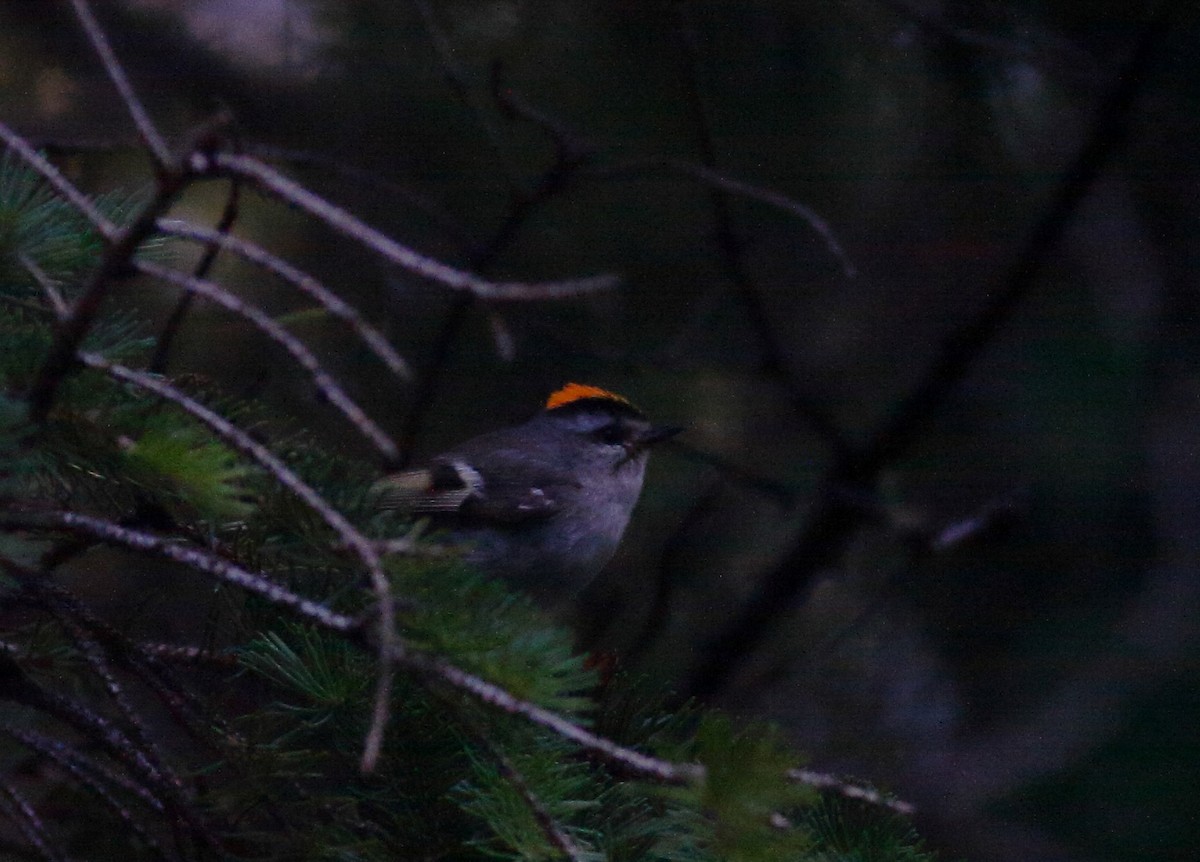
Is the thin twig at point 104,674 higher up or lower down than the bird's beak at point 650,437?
higher up

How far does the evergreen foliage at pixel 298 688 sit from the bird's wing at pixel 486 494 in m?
0.74

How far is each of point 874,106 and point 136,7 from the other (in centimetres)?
139

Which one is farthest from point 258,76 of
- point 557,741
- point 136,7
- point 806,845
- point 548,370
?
point 806,845

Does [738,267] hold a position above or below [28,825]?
above

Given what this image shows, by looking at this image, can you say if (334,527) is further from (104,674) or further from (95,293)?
(104,674)

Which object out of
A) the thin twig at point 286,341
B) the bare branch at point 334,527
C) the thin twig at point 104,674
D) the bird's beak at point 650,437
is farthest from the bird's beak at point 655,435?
the thin twig at point 286,341

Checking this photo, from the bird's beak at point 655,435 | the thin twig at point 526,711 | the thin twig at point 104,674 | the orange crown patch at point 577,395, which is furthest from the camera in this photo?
the orange crown patch at point 577,395

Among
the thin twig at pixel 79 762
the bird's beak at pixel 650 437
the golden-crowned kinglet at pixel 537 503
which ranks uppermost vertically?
the thin twig at pixel 79 762

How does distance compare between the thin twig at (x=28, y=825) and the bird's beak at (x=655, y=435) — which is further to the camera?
the bird's beak at (x=655, y=435)

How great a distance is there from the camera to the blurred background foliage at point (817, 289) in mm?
2195

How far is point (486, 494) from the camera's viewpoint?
2.00 m

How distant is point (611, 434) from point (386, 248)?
1705 millimetres

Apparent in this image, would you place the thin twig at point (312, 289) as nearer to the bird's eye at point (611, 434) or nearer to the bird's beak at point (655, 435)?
the bird's beak at point (655, 435)

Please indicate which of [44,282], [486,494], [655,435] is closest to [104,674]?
[44,282]
